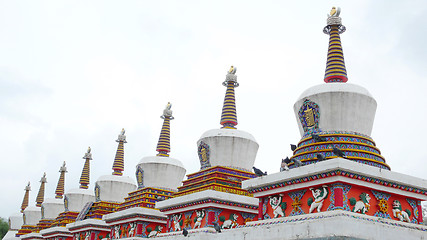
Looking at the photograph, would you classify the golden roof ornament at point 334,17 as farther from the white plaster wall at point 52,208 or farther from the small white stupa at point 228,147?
the white plaster wall at point 52,208

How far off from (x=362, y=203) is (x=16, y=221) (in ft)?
122

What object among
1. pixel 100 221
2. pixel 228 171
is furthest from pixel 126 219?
pixel 228 171

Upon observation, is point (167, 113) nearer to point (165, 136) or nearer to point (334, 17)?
point (165, 136)

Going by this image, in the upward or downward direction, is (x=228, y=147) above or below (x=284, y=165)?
above

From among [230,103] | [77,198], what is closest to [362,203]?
[230,103]

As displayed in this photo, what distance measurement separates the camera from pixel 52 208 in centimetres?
3006

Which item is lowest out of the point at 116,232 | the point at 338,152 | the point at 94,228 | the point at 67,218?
the point at 116,232

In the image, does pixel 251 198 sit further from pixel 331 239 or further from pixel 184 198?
pixel 331 239

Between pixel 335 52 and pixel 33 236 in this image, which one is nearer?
pixel 335 52

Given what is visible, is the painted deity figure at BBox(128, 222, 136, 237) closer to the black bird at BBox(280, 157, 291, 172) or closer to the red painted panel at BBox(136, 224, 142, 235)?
the red painted panel at BBox(136, 224, 142, 235)

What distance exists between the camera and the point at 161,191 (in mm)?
19453

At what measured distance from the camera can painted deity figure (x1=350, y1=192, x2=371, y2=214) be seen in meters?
9.85

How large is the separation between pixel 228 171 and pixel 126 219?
5.75m

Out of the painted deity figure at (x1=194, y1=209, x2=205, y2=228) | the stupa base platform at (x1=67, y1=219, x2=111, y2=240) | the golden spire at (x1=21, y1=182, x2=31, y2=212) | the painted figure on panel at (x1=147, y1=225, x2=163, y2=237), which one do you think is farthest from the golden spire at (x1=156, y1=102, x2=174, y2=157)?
the golden spire at (x1=21, y1=182, x2=31, y2=212)
